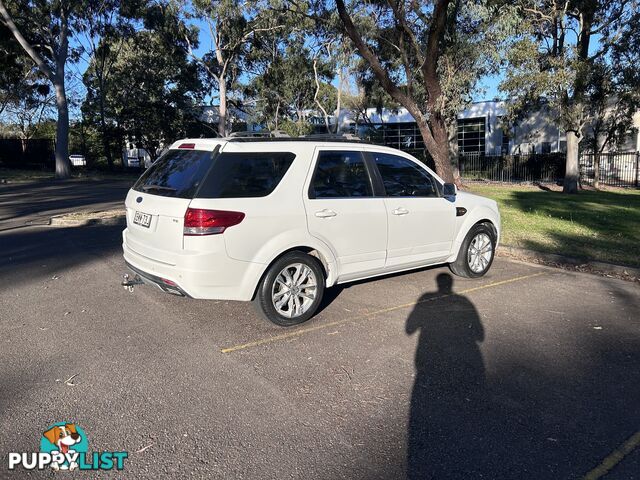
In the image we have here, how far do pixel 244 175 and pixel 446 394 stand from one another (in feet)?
8.44

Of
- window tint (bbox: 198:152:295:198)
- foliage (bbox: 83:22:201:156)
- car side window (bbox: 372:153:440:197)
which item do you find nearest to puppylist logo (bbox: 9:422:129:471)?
window tint (bbox: 198:152:295:198)

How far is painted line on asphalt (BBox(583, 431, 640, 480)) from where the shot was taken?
287 cm

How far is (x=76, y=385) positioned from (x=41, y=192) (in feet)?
61.2

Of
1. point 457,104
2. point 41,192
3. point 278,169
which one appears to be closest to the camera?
point 278,169

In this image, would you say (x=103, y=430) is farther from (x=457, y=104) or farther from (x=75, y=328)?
(x=457, y=104)

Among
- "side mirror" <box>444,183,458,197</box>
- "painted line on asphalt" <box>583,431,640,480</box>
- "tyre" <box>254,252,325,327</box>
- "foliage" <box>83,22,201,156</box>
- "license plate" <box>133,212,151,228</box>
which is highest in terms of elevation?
"foliage" <box>83,22,201,156</box>

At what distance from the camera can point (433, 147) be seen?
15.1 meters

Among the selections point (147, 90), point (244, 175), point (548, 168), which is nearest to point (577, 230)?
point (244, 175)

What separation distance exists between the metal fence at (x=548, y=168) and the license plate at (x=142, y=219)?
94.3 feet

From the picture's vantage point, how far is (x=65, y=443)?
3154 mm

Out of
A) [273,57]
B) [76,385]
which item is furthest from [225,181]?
[273,57]

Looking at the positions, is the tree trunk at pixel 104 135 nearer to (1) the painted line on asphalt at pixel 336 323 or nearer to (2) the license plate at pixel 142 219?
(2) the license plate at pixel 142 219

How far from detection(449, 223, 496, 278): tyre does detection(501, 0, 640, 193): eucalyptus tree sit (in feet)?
37.4

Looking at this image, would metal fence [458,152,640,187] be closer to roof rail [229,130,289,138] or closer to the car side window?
the car side window
